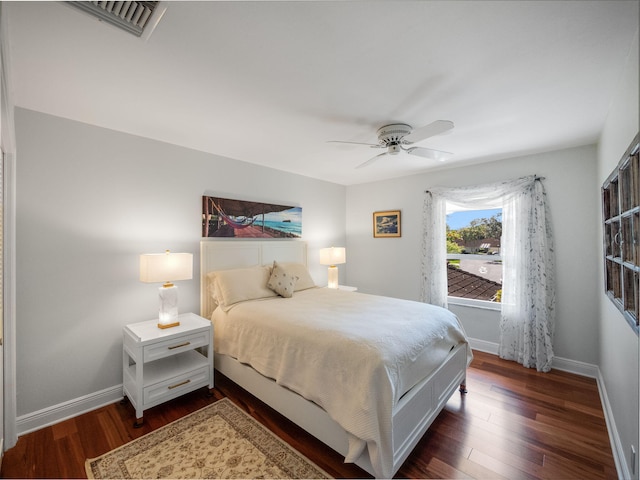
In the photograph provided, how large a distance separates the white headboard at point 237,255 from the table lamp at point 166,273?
20.4 inches

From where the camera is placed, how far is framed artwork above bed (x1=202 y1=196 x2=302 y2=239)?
3.12m

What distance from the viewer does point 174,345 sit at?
91.2 inches

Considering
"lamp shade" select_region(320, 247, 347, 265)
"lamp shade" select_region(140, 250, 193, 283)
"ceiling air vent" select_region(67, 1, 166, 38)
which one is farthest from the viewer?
"lamp shade" select_region(320, 247, 347, 265)

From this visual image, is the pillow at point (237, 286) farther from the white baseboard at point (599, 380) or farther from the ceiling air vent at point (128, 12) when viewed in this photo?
the white baseboard at point (599, 380)

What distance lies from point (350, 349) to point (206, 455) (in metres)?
1.19

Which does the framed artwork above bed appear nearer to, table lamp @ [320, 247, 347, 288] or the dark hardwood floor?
table lamp @ [320, 247, 347, 288]

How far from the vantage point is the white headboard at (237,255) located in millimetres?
3018

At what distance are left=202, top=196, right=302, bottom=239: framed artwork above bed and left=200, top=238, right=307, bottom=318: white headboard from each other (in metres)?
0.10

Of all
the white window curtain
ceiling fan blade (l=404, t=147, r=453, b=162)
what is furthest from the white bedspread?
ceiling fan blade (l=404, t=147, r=453, b=162)

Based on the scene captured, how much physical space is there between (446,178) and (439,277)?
4.48 feet

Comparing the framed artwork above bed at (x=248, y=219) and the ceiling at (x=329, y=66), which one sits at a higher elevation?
the ceiling at (x=329, y=66)

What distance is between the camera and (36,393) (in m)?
2.09

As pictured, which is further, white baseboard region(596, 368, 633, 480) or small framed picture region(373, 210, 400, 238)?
small framed picture region(373, 210, 400, 238)

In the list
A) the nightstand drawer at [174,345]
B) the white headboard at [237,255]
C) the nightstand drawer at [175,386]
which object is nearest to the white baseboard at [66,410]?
the nightstand drawer at [175,386]
